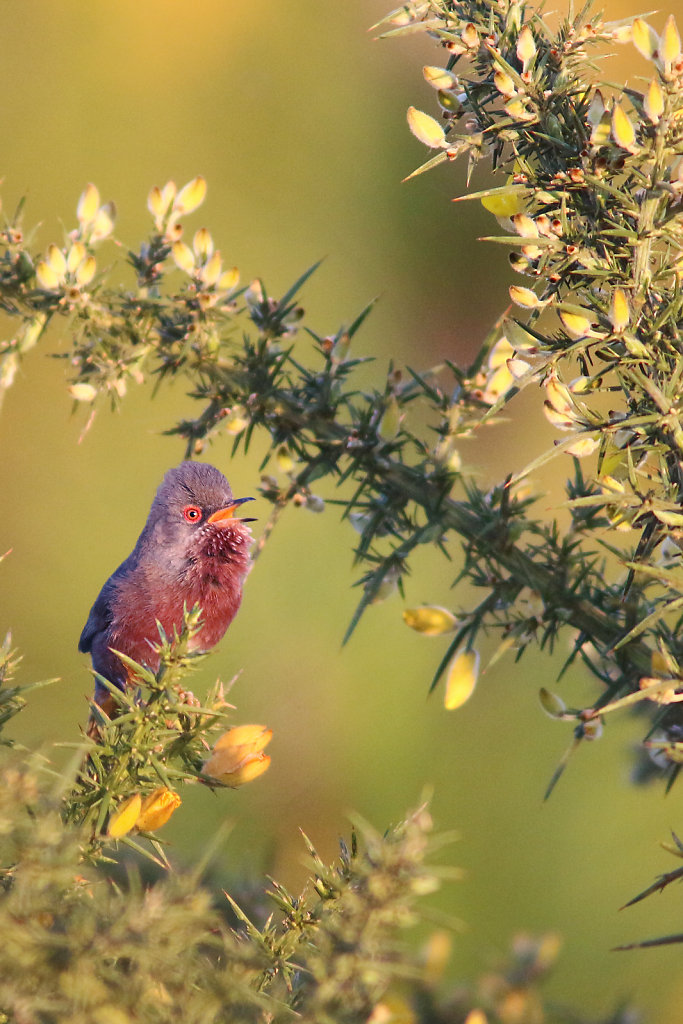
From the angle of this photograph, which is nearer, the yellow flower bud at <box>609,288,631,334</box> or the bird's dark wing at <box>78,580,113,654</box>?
the yellow flower bud at <box>609,288,631,334</box>

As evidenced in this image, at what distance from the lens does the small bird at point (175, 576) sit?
2172 millimetres

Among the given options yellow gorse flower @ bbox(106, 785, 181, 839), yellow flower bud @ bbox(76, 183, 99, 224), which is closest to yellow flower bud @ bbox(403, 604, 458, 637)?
yellow gorse flower @ bbox(106, 785, 181, 839)

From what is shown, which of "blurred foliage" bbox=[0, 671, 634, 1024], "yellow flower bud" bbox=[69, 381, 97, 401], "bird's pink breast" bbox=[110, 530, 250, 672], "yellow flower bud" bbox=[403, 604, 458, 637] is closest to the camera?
"blurred foliage" bbox=[0, 671, 634, 1024]

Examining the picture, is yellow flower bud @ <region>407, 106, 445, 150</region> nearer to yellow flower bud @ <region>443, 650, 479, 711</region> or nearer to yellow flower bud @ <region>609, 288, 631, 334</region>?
yellow flower bud @ <region>609, 288, 631, 334</region>

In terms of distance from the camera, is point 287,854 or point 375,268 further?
point 375,268

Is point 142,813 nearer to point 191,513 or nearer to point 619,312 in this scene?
point 619,312

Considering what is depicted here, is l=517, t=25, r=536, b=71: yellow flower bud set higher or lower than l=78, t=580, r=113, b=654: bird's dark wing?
higher

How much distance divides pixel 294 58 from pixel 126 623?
237cm

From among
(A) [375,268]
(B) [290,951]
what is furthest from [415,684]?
(B) [290,951]

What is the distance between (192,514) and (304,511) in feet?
2.77

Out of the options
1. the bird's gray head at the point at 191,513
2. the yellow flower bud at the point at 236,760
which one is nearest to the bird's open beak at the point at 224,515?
the bird's gray head at the point at 191,513

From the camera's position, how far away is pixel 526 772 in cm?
293

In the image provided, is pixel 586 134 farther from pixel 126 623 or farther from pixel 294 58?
pixel 294 58

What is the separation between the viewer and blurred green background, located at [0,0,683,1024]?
2713 mm
